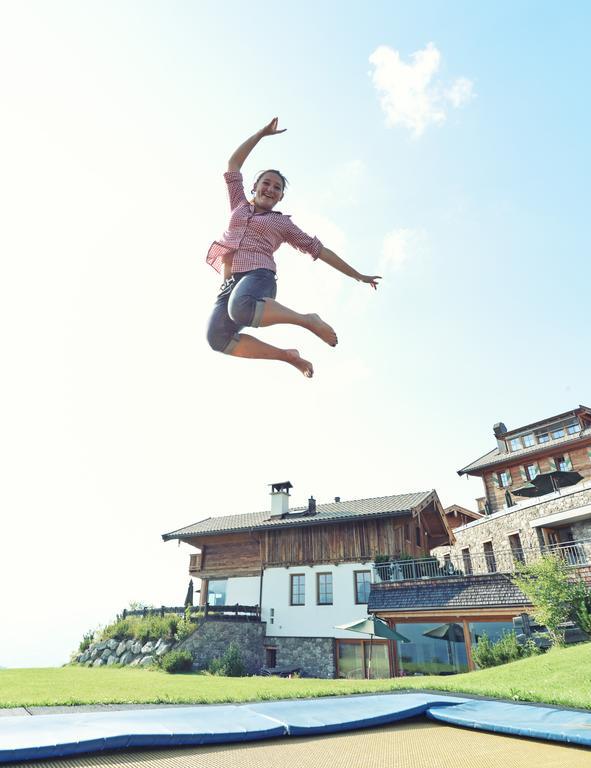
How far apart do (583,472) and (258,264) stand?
26.0 metres

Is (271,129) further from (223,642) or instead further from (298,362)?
(223,642)

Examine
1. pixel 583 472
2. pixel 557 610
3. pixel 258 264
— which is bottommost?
Result: pixel 557 610

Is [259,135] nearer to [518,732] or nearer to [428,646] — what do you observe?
[518,732]

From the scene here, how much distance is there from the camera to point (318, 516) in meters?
21.5

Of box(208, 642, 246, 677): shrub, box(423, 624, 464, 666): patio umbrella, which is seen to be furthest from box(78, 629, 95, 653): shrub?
box(423, 624, 464, 666): patio umbrella

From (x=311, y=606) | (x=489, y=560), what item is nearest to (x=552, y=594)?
(x=489, y=560)

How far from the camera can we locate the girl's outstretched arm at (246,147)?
12.8ft

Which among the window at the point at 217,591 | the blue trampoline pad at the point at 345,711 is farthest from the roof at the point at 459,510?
the blue trampoline pad at the point at 345,711

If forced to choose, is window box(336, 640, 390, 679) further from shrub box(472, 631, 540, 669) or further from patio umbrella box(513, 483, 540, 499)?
patio umbrella box(513, 483, 540, 499)

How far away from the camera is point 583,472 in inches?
944

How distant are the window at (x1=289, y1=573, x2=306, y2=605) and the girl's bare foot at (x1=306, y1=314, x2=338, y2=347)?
62.1 ft

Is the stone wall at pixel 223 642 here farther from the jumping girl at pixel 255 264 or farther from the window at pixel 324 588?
the jumping girl at pixel 255 264

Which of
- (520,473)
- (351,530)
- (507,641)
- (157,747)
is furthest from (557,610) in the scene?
(520,473)

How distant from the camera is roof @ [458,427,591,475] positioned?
81.3 feet
